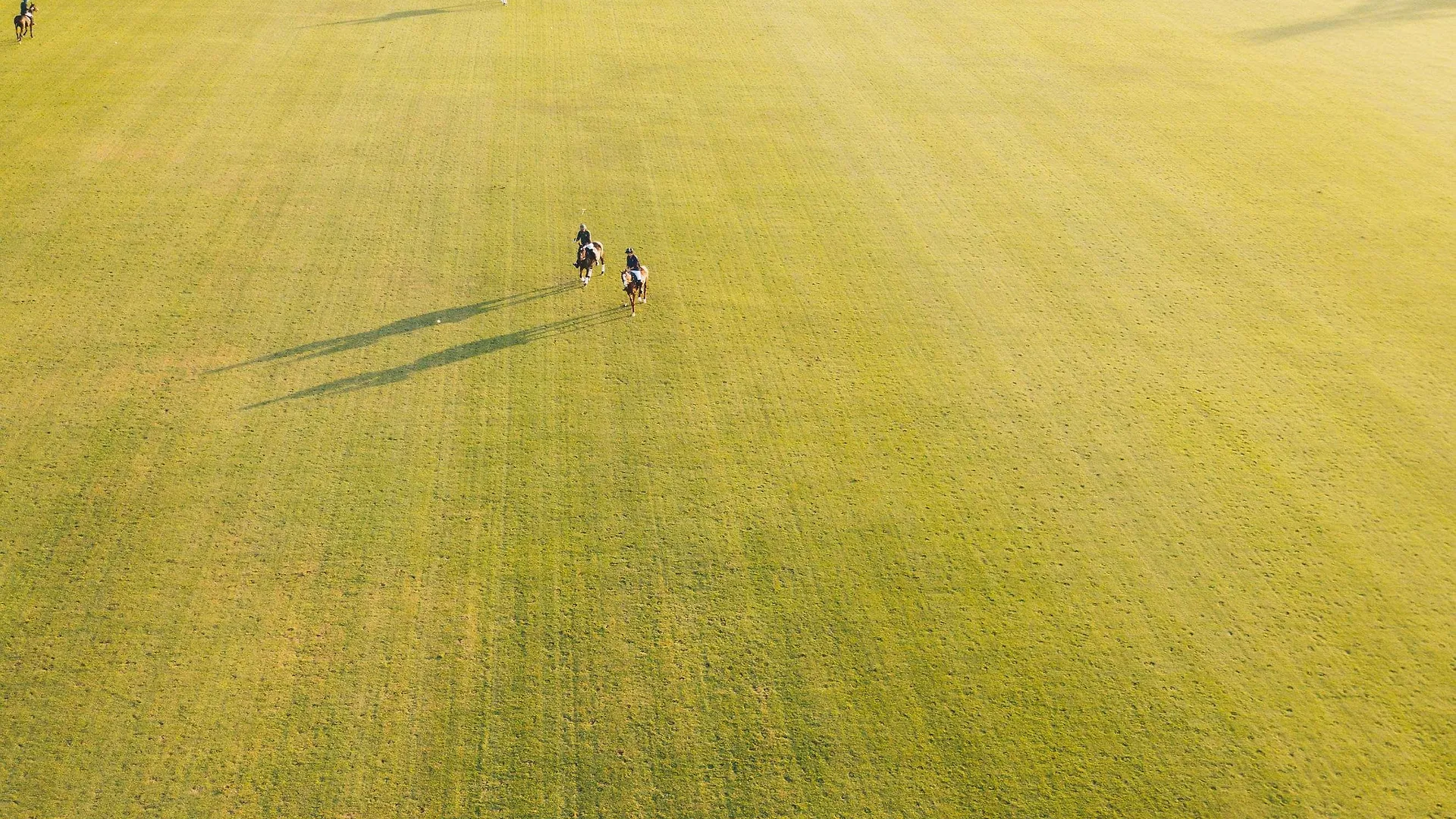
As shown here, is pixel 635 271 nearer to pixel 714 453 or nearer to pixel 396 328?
pixel 714 453

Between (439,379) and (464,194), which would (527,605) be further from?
(464,194)

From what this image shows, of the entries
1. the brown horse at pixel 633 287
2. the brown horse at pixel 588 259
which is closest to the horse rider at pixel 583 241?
the brown horse at pixel 588 259

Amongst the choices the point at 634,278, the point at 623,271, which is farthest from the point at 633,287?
the point at 623,271

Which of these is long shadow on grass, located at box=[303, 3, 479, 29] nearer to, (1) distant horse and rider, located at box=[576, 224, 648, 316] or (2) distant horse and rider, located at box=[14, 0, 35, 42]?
(2) distant horse and rider, located at box=[14, 0, 35, 42]

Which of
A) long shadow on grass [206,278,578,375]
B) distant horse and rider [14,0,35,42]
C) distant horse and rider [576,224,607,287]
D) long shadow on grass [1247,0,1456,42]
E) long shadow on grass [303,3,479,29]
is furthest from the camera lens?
long shadow on grass [1247,0,1456,42]

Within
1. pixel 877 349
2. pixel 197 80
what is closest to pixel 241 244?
pixel 197 80

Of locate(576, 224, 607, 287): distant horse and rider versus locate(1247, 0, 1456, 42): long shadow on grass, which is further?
locate(1247, 0, 1456, 42): long shadow on grass

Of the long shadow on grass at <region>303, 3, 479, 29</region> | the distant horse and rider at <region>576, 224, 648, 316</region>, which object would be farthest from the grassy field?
the long shadow on grass at <region>303, 3, 479, 29</region>
